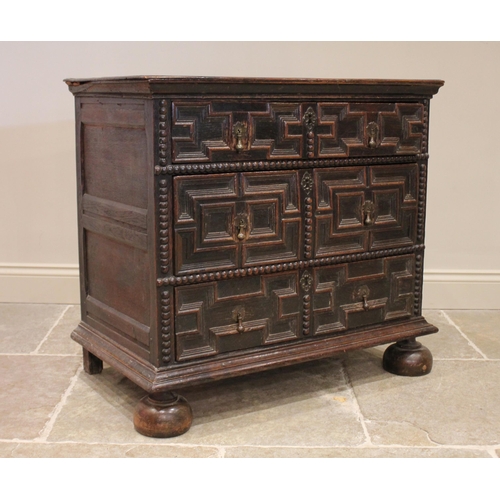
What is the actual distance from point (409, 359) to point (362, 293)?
347mm

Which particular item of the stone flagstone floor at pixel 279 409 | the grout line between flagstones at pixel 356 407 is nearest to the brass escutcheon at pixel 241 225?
the stone flagstone floor at pixel 279 409

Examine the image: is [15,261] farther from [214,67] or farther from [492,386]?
[492,386]

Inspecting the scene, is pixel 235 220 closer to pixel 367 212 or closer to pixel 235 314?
pixel 235 314

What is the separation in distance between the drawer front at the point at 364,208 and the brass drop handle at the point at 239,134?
0.31 meters

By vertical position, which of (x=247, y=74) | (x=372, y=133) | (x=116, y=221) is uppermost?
(x=247, y=74)

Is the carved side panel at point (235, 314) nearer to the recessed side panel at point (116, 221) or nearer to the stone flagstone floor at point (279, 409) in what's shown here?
the recessed side panel at point (116, 221)

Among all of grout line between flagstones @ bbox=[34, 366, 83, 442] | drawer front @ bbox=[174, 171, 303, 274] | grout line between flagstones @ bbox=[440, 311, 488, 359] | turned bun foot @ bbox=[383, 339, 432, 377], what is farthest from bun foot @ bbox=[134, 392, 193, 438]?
grout line between flagstones @ bbox=[440, 311, 488, 359]

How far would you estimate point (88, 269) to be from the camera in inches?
113

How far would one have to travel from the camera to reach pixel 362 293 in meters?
2.85

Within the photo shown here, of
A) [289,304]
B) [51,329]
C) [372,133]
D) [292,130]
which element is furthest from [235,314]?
[51,329]

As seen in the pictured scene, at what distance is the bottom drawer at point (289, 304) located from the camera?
8.27 ft

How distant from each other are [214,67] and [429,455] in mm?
1972

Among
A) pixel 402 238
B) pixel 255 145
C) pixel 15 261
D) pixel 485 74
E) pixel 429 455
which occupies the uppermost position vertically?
pixel 485 74

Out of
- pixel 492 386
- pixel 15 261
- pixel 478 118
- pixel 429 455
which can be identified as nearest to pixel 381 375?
pixel 492 386
